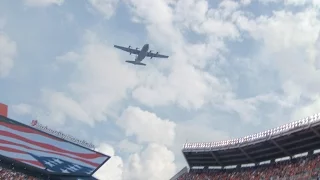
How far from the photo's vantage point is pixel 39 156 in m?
58.0

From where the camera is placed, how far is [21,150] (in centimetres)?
5728

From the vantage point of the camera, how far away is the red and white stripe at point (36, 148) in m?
56.6

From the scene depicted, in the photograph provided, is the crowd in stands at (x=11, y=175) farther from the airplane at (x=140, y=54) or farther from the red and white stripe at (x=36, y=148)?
the airplane at (x=140, y=54)

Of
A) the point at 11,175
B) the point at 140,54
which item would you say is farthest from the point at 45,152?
the point at 140,54

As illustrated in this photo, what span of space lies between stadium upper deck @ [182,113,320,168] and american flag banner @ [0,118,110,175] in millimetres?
14445

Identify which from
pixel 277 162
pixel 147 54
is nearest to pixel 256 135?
pixel 277 162

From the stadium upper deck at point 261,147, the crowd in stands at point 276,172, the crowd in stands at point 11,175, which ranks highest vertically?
the stadium upper deck at point 261,147

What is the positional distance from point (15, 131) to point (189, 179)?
81.8 feet

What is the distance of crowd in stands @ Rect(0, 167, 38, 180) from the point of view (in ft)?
176

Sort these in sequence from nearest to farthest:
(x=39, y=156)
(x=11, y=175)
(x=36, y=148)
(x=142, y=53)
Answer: (x=11, y=175) → (x=39, y=156) → (x=36, y=148) → (x=142, y=53)

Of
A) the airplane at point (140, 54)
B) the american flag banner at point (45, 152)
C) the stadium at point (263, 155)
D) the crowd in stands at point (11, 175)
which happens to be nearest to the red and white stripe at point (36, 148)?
the american flag banner at point (45, 152)

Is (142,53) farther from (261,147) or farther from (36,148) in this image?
(261,147)

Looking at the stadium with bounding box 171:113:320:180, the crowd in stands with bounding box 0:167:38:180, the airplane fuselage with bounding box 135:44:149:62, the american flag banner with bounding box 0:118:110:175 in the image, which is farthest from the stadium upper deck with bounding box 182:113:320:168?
the airplane fuselage with bounding box 135:44:149:62

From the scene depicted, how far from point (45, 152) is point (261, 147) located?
29.7 m
